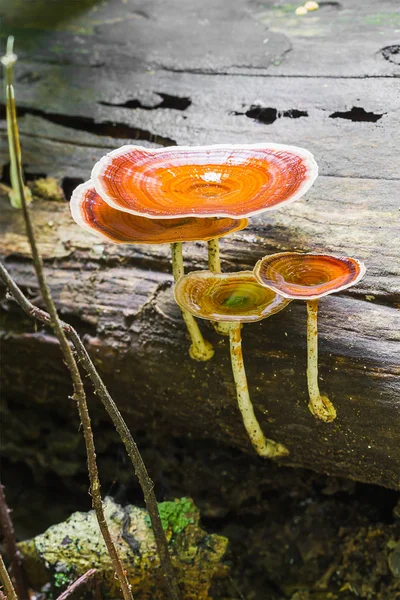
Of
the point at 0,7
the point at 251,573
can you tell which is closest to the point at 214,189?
the point at 251,573

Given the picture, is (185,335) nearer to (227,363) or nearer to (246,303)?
(227,363)

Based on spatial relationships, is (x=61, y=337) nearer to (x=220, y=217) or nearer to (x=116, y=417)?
(x=116, y=417)

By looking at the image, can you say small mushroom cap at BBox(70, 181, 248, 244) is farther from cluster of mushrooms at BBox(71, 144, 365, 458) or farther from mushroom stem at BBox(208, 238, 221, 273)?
mushroom stem at BBox(208, 238, 221, 273)

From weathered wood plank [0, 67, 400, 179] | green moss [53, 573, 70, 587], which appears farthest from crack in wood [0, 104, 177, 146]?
green moss [53, 573, 70, 587]

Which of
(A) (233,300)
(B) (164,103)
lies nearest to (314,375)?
(A) (233,300)

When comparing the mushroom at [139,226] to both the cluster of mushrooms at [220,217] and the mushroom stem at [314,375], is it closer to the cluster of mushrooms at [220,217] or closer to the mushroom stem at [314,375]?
the cluster of mushrooms at [220,217]

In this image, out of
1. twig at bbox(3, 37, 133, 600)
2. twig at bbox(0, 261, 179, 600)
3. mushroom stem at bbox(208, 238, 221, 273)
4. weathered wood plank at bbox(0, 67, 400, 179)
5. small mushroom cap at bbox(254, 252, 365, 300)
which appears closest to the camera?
twig at bbox(3, 37, 133, 600)

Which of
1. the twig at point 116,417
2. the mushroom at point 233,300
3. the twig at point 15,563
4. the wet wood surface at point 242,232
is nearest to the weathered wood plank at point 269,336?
the wet wood surface at point 242,232
